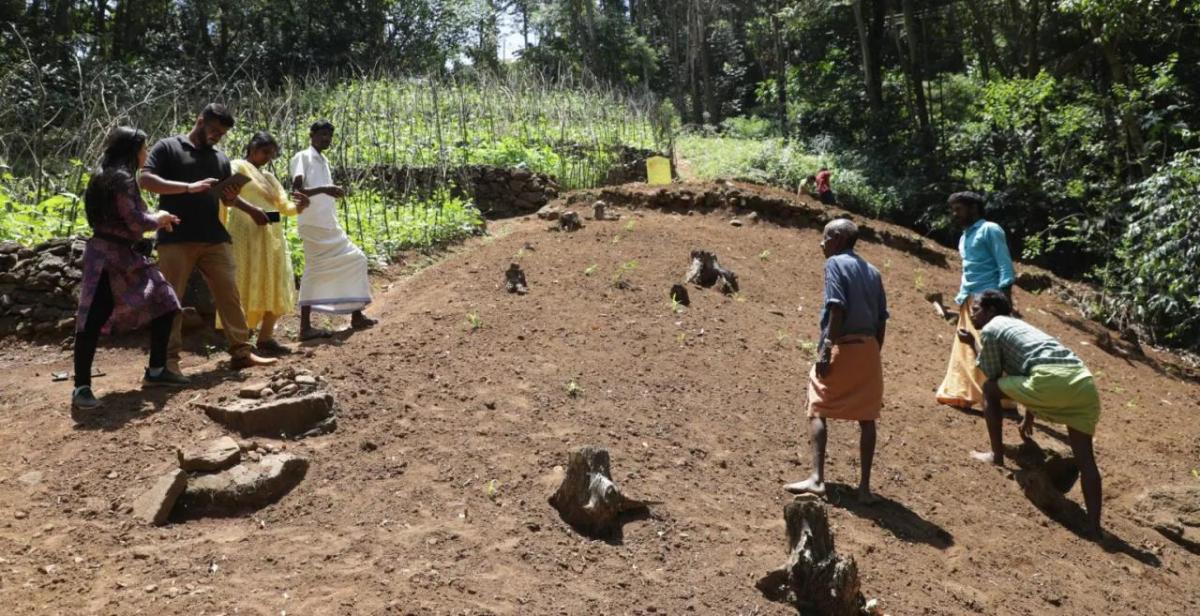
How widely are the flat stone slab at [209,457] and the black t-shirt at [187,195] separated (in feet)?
4.83

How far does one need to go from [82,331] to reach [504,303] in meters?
2.97

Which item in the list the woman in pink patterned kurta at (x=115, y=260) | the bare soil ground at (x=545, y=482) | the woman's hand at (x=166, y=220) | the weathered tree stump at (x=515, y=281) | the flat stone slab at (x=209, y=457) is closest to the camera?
the bare soil ground at (x=545, y=482)

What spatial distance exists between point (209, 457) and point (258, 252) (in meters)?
2.01

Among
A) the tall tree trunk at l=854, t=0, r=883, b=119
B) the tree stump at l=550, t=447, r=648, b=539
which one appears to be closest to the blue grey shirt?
the tree stump at l=550, t=447, r=648, b=539

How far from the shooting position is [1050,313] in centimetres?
1088

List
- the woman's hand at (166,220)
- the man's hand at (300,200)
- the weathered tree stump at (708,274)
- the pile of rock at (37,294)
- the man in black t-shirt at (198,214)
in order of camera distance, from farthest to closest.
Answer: the weathered tree stump at (708,274) → the pile of rock at (37,294) → the man's hand at (300,200) → the man in black t-shirt at (198,214) → the woman's hand at (166,220)

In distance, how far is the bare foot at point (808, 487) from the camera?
189 inches

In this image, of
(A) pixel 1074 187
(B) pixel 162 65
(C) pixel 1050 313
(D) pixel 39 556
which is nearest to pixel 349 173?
(D) pixel 39 556

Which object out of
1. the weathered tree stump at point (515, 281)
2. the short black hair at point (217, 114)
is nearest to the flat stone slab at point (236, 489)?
the short black hair at point (217, 114)

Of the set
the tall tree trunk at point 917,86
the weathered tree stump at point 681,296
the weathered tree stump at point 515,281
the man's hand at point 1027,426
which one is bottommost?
the man's hand at point 1027,426

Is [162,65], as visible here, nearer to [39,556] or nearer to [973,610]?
[39,556]

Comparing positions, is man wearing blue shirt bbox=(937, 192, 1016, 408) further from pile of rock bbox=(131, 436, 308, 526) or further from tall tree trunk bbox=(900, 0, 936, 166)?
tall tree trunk bbox=(900, 0, 936, 166)

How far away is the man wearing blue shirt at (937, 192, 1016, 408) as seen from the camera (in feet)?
20.2

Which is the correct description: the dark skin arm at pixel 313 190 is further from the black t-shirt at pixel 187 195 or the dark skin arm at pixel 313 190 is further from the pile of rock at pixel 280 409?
the pile of rock at pixel 280 409
